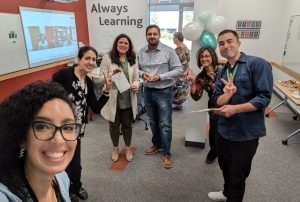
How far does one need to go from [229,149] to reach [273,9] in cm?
568

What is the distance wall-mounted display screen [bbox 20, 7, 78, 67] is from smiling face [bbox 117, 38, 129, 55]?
1.77 meters

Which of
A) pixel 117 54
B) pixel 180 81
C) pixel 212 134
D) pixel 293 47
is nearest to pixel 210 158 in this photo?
pixel 212 134

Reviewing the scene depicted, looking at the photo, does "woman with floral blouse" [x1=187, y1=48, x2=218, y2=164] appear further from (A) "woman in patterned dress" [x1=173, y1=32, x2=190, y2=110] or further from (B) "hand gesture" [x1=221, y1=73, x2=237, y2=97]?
(A) "woman in patterned dress" [x1=173, y1=32, x2=190, y2=110]

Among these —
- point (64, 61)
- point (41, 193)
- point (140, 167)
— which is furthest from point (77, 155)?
point (64, 61)

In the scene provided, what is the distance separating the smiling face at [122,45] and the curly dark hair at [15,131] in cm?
175

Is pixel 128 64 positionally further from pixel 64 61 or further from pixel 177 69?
pixel 64 61

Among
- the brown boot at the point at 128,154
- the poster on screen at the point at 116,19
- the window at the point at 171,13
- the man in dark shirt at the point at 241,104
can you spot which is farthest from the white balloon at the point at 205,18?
the window at the point at 171,13

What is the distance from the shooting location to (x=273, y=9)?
599 centimetres

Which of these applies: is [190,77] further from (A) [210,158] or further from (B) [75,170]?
(B) [75,170]

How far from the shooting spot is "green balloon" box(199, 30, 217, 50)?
2.65 m

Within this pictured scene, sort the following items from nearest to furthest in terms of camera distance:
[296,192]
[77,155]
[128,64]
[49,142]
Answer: [49,142] < [77,155] < [296,192] < [128,64]

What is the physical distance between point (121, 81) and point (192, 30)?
1000mm

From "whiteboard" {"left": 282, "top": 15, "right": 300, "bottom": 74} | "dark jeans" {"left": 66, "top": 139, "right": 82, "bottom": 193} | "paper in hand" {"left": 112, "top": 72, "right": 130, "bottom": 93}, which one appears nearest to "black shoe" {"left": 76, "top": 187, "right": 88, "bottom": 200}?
"dark jeans" {"left": 66, "top": 139, "right": 82, "bottom": 193}

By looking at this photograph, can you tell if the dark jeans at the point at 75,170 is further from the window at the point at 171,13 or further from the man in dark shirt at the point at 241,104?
the window at the point at 171,13
